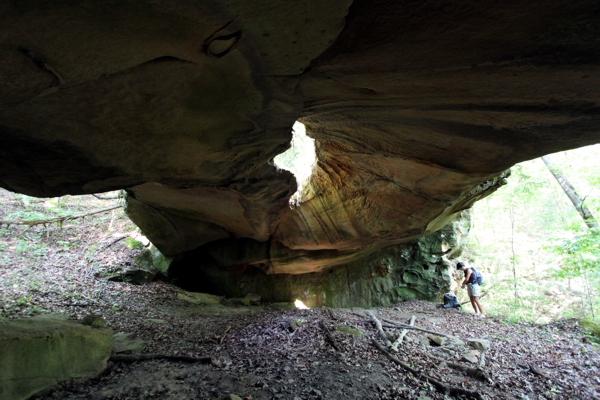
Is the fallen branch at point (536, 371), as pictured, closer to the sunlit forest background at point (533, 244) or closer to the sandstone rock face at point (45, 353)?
the sandstone rock face at point (45, 353)

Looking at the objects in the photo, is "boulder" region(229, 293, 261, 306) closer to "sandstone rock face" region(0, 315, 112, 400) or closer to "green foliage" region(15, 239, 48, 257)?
"green foliage" region(15, 239, 48, 257)

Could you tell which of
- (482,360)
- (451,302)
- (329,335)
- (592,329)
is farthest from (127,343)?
(592,329)

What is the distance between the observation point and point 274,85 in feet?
10.0

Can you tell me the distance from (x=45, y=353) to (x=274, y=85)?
3814 millimetres

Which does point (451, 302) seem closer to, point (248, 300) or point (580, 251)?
point (580, 251)

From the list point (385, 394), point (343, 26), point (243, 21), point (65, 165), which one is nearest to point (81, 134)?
point (65, 165)

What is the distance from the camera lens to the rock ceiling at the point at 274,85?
81.9 inches

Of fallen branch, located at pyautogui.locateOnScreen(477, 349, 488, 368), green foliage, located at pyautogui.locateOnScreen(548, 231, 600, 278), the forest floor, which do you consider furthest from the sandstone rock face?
green foliage, located at pyautogui.locateOnScreen(548, 231, 600, 278)

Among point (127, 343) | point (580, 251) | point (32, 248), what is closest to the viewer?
point (127, 343)

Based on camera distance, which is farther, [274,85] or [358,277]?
[358,277]

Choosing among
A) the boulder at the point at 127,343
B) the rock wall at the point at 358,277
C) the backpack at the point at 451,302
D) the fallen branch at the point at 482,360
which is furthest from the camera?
the rock wall at the point at 358,277

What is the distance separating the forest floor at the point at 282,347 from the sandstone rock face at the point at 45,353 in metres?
0.16

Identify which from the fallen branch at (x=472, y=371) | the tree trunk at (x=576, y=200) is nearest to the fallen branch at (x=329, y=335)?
the fallen branch at (x=472, y=371)

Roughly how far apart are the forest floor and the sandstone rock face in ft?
0.51
